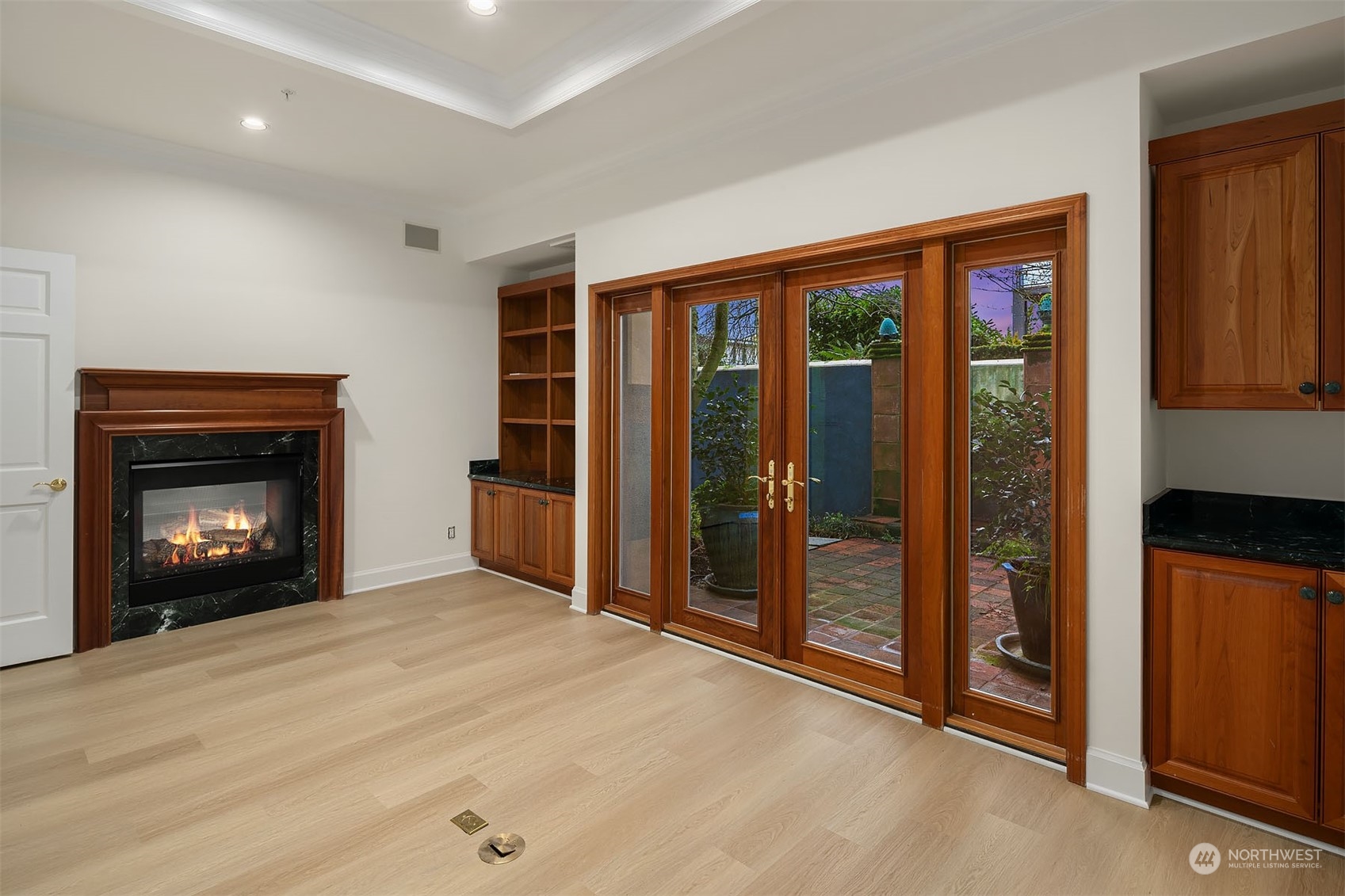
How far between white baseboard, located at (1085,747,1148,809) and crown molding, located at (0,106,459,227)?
5.39 meters

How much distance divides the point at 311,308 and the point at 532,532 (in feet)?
7.36

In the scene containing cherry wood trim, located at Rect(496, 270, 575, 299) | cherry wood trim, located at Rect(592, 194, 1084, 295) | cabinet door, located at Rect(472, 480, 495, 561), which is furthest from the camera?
cabinet door, located at Rect(472, 480, 495, 561)

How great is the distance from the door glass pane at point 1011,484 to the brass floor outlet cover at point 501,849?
1.97 m

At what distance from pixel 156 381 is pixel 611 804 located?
3.75 meters

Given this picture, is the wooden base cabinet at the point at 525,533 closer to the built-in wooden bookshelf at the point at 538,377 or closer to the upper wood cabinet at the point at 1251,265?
the built-in wooden bookshelf at the point at 538,377

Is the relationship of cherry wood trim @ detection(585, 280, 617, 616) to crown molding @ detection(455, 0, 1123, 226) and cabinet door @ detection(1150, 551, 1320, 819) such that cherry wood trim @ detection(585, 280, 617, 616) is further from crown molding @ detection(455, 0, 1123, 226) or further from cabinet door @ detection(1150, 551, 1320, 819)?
cabinet door @ detection(1150, 551, 1320, 819)

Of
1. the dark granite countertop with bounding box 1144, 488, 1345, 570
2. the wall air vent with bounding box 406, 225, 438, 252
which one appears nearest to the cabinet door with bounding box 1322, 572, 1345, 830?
the dark granite countertop with bounding box 1144, 488, 1345, 570

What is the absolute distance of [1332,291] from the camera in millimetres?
2232

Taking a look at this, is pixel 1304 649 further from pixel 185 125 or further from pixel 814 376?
pixel 185 125

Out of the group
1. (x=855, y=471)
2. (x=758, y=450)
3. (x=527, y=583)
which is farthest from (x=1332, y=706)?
(x=527, y=583)

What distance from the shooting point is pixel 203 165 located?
4395 mm

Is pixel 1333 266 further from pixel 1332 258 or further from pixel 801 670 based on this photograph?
pixel 801 670

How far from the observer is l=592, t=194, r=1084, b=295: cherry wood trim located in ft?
8.72

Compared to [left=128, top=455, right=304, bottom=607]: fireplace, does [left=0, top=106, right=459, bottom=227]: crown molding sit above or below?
above
